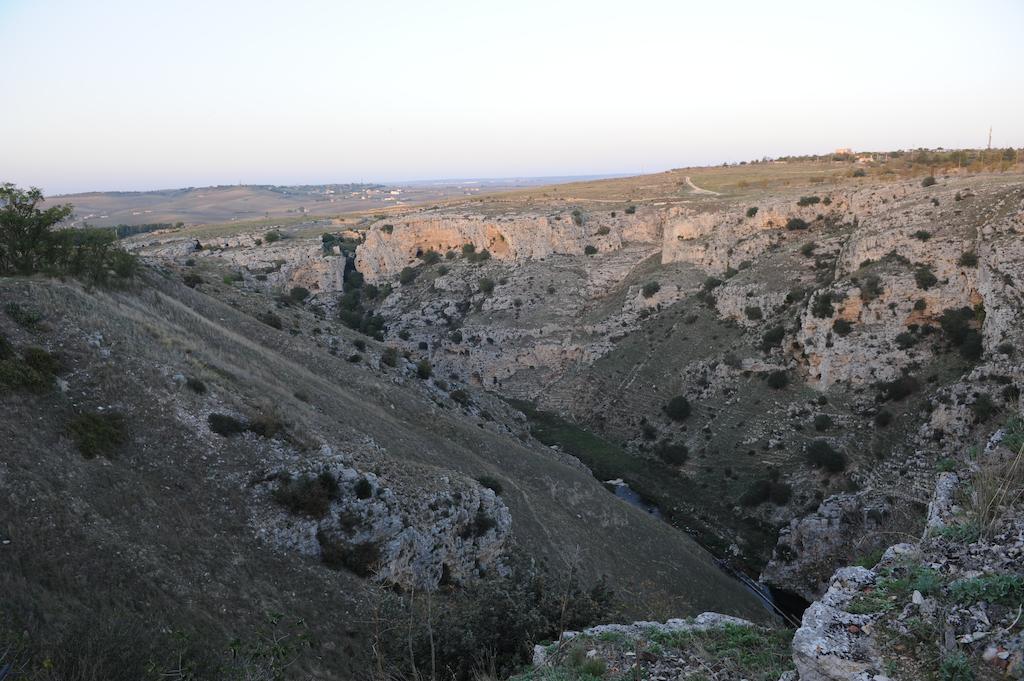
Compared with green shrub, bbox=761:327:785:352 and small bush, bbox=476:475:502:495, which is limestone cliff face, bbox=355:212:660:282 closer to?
green shrub, bbox=761:327:785:352

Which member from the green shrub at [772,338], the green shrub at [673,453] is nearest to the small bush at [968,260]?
the green shrub at [772,338]

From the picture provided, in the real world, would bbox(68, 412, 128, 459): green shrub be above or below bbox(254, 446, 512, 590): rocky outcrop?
above

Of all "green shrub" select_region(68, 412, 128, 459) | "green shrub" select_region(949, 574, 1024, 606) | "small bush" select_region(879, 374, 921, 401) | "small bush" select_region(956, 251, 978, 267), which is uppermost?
"small bush" select_region(956, 251, 978, 267)

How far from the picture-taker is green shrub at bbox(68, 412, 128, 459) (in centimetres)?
1116

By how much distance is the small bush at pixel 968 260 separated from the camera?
91.5 ft

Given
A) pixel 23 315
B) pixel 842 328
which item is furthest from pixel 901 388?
pixel 23 315

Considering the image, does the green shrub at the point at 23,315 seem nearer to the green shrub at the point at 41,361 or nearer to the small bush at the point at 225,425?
the green shrub at the point at 41,361

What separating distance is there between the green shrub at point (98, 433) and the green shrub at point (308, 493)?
3.08 meters

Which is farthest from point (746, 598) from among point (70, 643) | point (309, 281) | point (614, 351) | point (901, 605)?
point (309, 281)

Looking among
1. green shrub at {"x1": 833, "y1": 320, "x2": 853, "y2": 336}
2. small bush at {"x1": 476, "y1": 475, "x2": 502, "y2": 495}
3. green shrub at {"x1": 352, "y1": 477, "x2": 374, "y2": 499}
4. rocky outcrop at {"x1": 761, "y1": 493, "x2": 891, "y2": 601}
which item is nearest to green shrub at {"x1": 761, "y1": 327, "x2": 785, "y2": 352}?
green shrub at {"x1": 833, "y1": 320, "x2": 853, "y2": 336}

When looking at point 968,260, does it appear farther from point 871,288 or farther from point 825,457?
point 825,457

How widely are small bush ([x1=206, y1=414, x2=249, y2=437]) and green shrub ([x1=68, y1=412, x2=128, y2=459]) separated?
166 cm

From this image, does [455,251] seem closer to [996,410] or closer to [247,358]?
[247,358]

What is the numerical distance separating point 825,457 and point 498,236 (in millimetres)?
32858
